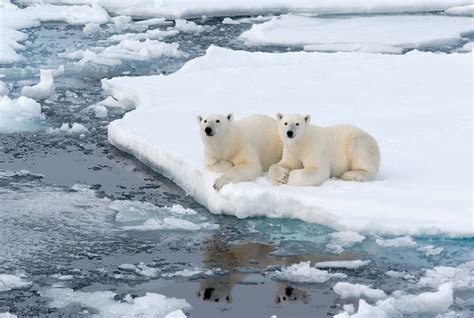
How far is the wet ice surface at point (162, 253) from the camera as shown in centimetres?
546

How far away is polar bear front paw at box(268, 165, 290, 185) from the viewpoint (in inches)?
268

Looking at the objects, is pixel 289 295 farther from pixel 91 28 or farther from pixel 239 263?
pixel 91 28

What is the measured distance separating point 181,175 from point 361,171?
4.35 ft

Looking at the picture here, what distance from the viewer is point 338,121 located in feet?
27.7

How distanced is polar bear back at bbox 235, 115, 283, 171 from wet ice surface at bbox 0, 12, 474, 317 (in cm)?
56

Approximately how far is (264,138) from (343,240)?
119 centimetres

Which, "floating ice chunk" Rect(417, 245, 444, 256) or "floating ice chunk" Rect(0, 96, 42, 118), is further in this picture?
"floating ice chunk" Rect(0, 96, 42, 118)

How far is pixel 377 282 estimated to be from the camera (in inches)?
223

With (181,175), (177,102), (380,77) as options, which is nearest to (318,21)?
(380,77)

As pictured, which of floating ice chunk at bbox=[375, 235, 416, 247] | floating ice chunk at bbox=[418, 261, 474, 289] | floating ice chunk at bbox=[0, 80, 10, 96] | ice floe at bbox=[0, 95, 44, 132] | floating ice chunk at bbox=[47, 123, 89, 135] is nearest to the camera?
floating ice chunk at bbox=[418, 261, 474, 289]

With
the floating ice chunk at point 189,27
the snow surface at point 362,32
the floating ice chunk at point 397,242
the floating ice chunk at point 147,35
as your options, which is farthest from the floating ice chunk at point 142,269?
the floating ice chunk at point 189,27

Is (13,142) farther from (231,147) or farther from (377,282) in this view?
(377,282)

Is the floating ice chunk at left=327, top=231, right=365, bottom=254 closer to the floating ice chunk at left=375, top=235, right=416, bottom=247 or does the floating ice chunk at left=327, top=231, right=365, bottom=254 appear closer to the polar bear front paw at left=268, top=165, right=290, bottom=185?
the floating ice chunk at left=375, top=235, right=416, bottom=247

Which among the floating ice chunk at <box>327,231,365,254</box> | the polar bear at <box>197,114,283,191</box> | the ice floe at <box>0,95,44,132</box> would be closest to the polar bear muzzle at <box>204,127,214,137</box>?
the polar bear at <box>197,114,283,191</box>
